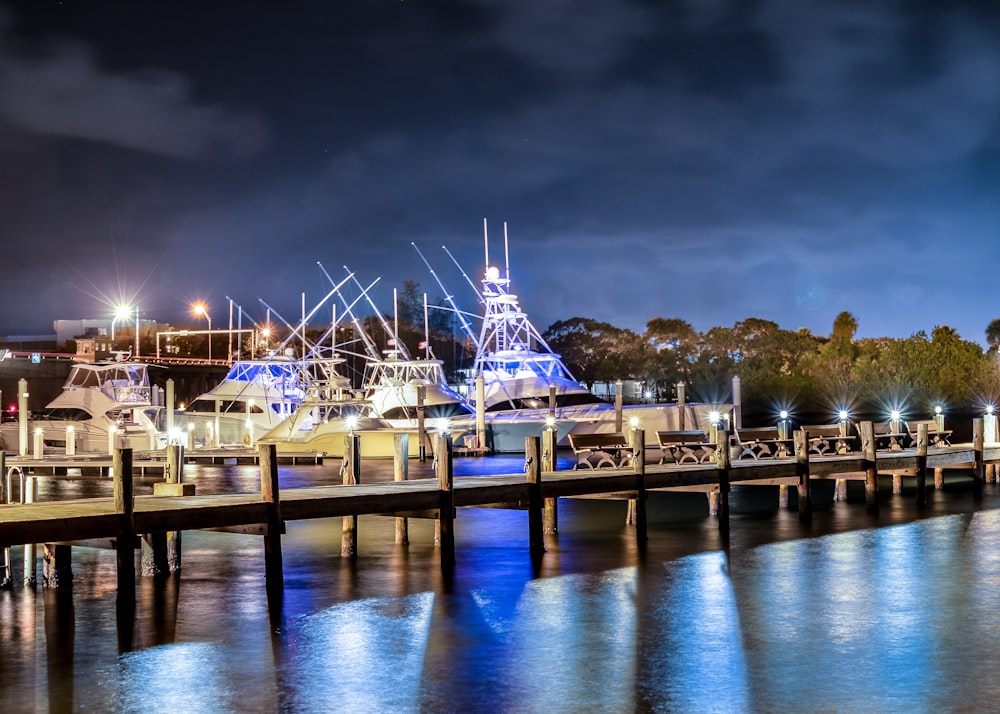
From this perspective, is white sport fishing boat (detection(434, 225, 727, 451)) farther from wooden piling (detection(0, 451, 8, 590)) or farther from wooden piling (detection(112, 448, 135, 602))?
wooden piling (detection(112, 448, 135, 602))

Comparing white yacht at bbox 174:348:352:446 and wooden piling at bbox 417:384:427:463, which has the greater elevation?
white yacht at bbox 174:348:352:446

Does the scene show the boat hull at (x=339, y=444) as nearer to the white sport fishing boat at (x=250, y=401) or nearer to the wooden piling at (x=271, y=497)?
the white sport fishing boat at (x=250, y=401)

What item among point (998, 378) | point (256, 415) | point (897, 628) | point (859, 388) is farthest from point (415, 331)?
point (897, 628)

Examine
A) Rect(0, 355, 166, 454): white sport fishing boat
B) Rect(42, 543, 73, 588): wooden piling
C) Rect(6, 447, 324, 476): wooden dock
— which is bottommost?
Rect(42, 543, 73, 588): wooden piling

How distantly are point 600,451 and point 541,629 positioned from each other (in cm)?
1208

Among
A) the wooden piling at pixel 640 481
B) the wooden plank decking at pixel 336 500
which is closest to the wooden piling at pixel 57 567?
the wooden plank decking at pixel 336 500

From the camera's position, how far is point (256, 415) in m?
57.6

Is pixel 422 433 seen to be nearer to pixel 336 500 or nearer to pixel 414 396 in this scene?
pixel 414 396

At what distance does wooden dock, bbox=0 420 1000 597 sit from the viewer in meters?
15.0

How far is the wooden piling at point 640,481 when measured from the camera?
69.6 feet

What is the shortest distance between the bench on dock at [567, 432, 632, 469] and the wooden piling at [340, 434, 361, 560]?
17.7ft

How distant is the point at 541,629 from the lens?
14328mm

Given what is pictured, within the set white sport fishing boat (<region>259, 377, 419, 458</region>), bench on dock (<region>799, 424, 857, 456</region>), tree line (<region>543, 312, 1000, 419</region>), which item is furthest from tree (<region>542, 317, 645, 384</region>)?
bench on dock (<region>799, 424, 857, 456</region>)

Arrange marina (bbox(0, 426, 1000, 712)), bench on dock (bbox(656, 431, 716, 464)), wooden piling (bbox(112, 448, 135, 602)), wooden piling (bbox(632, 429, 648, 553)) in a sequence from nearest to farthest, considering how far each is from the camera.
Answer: marina (bbox(0, 426, 1000, 712)), wooden piling (bbox(112, 448, 135, 602)), wooden piling (bbox(632, 429, 648, 553)), bench on dock (bbox(656, 431, 716, 464))
